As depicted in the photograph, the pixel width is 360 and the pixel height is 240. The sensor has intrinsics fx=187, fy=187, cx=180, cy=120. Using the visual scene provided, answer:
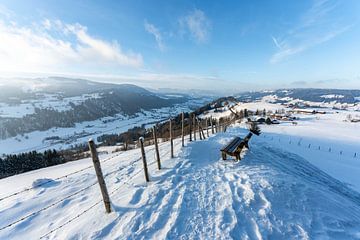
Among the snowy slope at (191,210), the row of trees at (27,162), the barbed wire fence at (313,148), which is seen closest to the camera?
the snowy slope at (191,210)

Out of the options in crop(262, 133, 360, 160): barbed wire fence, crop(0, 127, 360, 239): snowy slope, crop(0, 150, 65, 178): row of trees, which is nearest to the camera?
crop(0, 127, 360, 239): snowy slope

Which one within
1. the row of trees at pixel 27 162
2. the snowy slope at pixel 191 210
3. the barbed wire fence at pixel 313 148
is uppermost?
the snowy slope at pixel 191 210

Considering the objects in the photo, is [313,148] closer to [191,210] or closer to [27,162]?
[191,210]

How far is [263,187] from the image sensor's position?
21.9 feet

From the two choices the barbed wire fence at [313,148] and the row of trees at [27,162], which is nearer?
the barbed wire fence at [313,148]

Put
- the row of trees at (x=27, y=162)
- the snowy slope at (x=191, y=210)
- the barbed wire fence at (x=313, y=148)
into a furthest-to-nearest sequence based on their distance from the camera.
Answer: the row of trees at (x=27, y=162) < the barbed wire fence at (x=313, y=148) < the snowy slope at (x=191, y=210)

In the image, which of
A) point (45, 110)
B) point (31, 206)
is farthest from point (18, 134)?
point (31, 206)

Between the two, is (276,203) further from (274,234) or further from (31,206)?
(31,206)

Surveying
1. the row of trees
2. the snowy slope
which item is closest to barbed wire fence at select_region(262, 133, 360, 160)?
the snowy slope

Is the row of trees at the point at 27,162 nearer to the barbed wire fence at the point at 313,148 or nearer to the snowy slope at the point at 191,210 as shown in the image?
the snowy slope at the point at 191,210

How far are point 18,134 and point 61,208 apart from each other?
192m

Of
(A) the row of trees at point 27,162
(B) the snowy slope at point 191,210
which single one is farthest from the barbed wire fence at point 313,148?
(A) the row of trees at point 27,162

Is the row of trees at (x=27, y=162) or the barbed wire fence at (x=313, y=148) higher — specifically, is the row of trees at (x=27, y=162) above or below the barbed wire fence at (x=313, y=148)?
below

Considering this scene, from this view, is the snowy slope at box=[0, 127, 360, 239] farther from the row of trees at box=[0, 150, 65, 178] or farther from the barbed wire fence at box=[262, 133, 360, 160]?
the row of trees at box=[0, 150, 65, 178]
